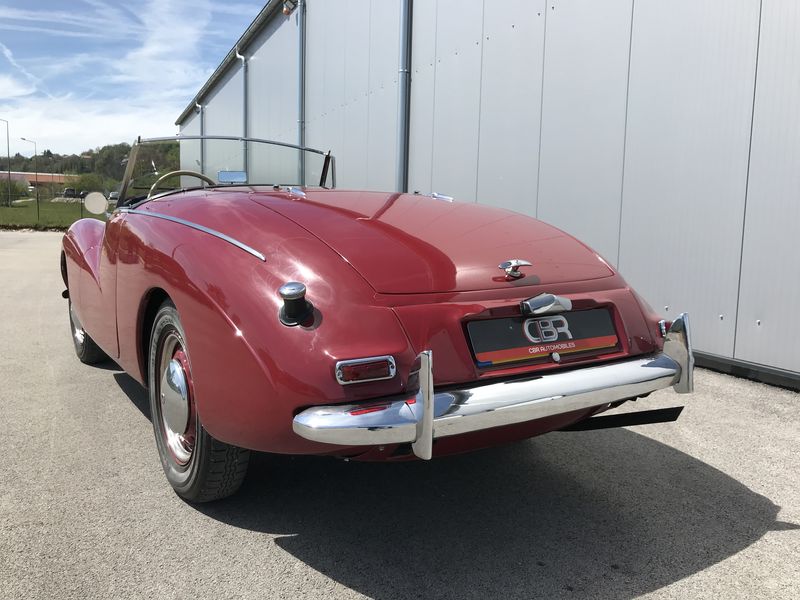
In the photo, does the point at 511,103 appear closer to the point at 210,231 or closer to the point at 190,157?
the point at 190,157

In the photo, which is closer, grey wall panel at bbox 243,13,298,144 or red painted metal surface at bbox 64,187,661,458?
red painted metal surface at bbox 64,187,661,458

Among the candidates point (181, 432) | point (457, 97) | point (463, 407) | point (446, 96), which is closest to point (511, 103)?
point (457, 97)

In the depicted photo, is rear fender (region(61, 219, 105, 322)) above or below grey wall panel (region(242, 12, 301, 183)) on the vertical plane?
below

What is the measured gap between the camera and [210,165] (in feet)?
11.9

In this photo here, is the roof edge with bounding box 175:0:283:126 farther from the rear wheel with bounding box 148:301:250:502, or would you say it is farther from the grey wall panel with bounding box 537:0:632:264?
the rear wheel with bounding box 148:301:250:502

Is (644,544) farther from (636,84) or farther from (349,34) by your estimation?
(349,34)

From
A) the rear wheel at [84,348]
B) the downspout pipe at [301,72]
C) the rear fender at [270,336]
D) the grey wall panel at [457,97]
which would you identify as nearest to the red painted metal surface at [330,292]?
the rear fender at [270,336]

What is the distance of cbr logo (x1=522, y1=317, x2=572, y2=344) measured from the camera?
213 centimetres

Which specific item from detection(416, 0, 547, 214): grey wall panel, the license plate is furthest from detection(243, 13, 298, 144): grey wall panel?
the license plate

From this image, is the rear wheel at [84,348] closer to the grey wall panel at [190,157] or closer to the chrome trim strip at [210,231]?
the grey wall panel at [190,157]

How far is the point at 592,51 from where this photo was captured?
17.3ft

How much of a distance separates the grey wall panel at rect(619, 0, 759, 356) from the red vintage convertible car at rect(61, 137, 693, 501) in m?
2.33

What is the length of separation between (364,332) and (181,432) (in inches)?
38.9

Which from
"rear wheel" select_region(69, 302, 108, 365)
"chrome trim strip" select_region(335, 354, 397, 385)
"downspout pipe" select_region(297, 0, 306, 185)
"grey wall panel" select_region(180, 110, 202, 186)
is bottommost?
"rear wheel" select_region(69, 302, 108, 365)
